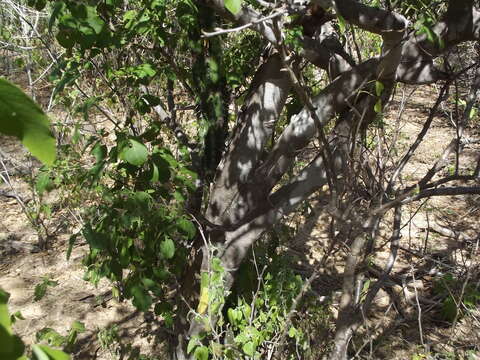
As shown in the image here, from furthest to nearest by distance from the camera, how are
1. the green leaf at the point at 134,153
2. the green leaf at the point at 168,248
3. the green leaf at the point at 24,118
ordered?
the green leaf at the point at 168,248, the green leaf at the point at 134,153, the green leaf at the point at 24,118

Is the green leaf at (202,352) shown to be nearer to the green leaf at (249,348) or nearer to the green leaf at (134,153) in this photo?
the green leaf at (249,348)

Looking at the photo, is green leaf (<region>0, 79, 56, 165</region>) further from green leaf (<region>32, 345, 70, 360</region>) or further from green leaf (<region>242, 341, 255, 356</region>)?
green leaf (<region>242, 341, 255, 356</region>)

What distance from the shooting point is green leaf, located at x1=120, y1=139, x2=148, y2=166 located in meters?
1.84

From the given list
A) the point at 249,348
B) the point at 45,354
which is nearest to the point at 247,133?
the point at 249,348

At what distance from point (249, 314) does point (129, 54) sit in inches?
73.7

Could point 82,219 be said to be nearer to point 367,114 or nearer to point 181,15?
point 181,15

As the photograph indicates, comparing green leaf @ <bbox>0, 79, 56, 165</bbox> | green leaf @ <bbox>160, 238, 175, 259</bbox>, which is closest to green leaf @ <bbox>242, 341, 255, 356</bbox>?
green leaf @ <bbox>160, 238, 175, 259</bbox>

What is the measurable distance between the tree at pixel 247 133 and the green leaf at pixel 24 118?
1.35 metres

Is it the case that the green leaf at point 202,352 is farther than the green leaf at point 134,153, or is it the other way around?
the green leaf at point 202,352

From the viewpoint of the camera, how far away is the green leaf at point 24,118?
381 mm

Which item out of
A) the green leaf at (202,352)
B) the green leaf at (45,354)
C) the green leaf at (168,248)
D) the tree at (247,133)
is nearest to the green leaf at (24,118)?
the green leaf at (45,354)

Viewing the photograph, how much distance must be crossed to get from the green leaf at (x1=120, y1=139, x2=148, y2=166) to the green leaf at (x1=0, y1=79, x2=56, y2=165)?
57.9 inches

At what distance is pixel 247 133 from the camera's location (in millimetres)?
2299

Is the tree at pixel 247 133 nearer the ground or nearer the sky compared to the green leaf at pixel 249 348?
nearer the sky
